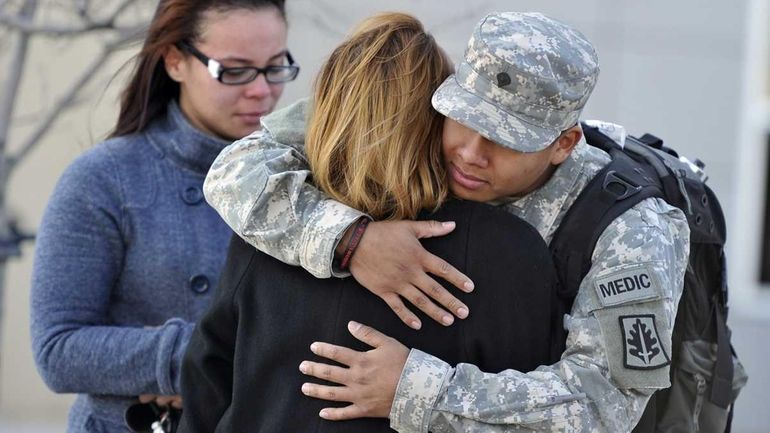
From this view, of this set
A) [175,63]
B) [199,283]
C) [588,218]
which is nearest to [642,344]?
[588,218]

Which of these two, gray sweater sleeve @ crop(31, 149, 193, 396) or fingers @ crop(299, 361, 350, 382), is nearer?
fingers @ crop(299, 361, 350, 382)

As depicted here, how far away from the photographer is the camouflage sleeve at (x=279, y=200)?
76.1 inches

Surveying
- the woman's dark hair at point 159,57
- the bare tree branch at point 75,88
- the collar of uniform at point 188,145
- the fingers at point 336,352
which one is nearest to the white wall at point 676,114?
the bare tree branch at point 75,88

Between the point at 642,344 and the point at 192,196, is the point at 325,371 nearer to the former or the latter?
the point at 642,344

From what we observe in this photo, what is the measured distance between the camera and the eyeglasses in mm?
2693

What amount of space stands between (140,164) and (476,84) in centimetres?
107

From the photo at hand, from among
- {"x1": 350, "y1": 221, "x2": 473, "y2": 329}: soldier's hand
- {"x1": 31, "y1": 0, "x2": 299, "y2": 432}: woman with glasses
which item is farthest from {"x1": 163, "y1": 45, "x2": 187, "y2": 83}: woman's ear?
{"x1": 350, "y1": 221, "x2": 473, "y2": 329}: soldier's hand

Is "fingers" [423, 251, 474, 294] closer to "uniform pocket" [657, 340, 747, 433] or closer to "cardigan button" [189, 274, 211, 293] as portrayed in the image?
"uniform pocket" [657, 340, 747, 433]

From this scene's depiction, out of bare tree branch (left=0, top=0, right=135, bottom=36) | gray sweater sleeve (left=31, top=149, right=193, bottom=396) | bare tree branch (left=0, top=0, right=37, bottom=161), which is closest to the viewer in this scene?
gray sweater sleeve (left=31, top=149, right=193, bottom=396)

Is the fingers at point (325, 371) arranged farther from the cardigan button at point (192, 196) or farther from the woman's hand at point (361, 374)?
the cardigan button at point (192, 196)

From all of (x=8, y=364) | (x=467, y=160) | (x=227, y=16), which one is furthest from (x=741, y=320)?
(x=467, y=160)

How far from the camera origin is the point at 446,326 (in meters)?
1.92

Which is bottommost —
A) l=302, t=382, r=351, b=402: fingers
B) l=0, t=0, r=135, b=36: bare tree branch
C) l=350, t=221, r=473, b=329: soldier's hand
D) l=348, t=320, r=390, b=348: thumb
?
l=302, t=382, r=351, b=402: fingers

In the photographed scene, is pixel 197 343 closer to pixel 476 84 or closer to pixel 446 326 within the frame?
pixel 446 326
